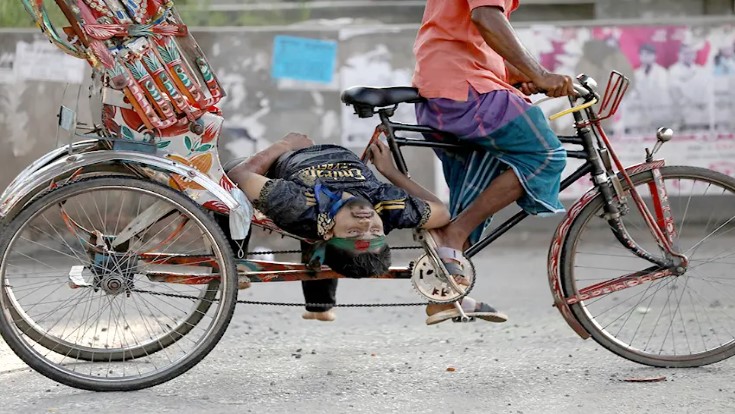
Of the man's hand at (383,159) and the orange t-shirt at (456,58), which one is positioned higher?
the orange t-shirt at (456,58)

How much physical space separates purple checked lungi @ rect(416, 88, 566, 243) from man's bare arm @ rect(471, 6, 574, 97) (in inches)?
5.6

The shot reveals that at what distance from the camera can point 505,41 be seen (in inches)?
161

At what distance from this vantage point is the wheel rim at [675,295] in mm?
4469

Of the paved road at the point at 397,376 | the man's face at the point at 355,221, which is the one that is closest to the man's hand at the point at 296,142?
the man's face at the point at 355,221

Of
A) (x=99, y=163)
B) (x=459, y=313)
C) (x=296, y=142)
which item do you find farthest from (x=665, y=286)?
(x=99, y=163)

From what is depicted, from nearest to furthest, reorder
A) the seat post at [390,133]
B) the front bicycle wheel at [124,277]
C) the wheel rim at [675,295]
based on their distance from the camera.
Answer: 1. the front bicycle wheel at [124,277]
2. the seat post at [390,133]
3. the wheel rim at [675,295]

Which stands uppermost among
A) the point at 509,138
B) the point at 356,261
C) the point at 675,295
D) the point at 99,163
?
the point at 675,295

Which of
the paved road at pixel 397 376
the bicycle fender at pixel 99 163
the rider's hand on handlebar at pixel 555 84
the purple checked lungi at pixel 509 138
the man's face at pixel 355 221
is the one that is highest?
the rider's hand on handlebar at pixel 555 84

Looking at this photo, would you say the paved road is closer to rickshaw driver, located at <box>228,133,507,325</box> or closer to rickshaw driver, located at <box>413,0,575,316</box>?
rickshaw driver, located at <box>228,133,507,325</box>

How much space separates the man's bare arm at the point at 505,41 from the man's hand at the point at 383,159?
597 millimetres

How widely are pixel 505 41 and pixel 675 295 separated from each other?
2328mm

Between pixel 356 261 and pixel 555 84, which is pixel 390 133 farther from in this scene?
pixel 555 84

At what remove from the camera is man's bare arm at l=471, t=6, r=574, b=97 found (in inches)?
161

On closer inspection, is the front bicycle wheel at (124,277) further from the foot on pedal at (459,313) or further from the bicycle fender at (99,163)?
the foot on pedal at (459,313)
